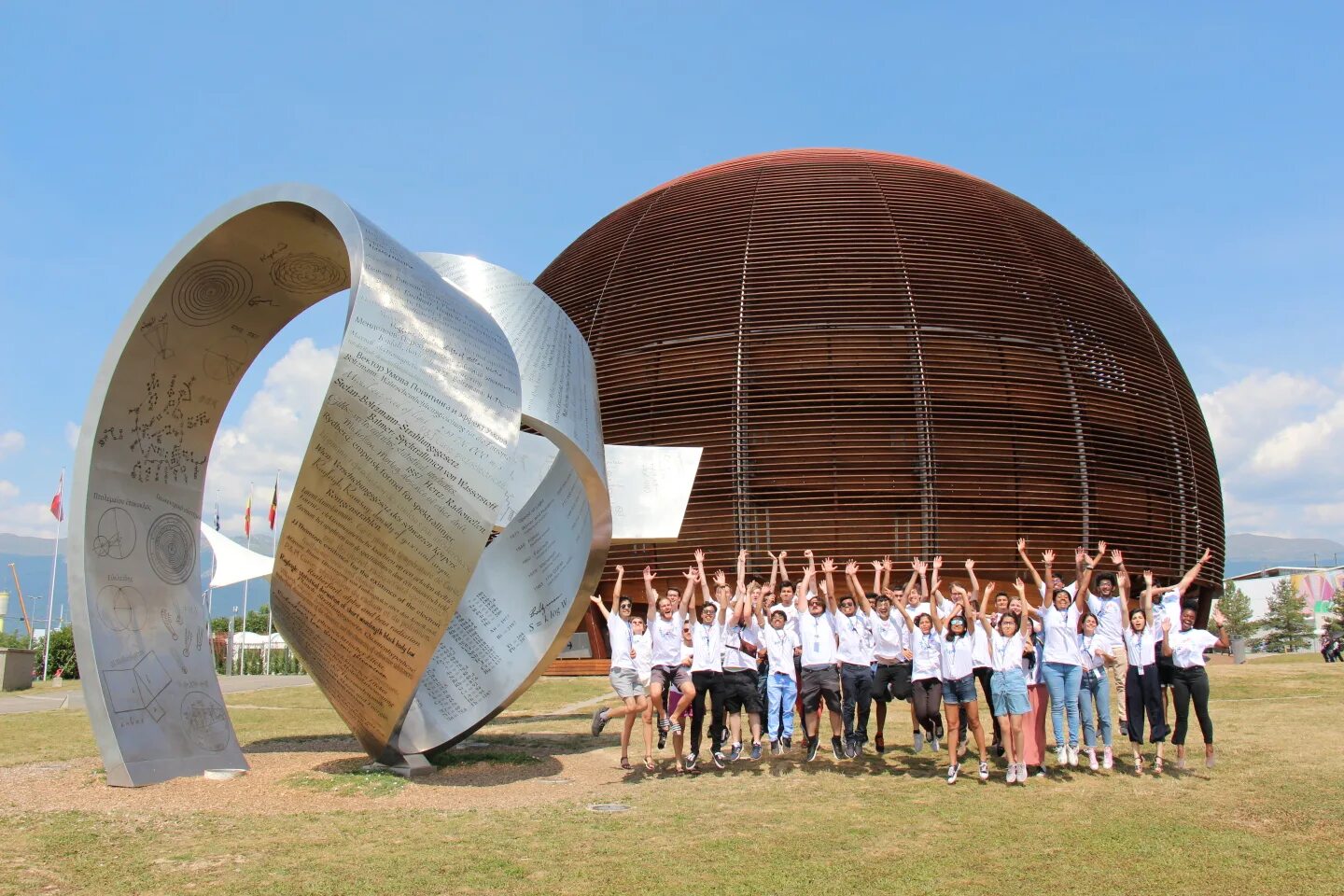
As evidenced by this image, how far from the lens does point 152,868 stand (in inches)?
238

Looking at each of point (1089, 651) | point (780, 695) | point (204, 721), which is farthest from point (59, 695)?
point (1089, 651)

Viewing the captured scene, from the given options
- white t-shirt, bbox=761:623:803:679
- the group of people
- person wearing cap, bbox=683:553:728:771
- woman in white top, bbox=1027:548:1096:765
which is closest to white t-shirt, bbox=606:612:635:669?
the group of people

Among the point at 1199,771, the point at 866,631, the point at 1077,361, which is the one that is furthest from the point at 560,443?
the point at 1077,361

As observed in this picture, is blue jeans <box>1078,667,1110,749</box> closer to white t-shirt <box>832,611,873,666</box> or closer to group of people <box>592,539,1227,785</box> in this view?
group of people <box>592,539,1227,785</box>

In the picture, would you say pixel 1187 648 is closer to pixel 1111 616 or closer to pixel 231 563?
pixel 1111 616

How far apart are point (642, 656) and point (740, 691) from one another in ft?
3.19

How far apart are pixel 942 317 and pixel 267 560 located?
16506 millimetres

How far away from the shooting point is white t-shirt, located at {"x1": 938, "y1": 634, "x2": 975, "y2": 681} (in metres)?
9.45

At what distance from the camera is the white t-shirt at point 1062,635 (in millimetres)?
9617

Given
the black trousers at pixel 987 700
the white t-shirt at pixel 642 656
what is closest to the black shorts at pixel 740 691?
the white t-shirt at pixel 642 656

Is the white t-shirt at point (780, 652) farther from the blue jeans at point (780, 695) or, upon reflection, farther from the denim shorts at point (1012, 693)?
the denim shorts at point (1012, 693)

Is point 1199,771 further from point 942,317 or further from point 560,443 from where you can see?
point 942,317

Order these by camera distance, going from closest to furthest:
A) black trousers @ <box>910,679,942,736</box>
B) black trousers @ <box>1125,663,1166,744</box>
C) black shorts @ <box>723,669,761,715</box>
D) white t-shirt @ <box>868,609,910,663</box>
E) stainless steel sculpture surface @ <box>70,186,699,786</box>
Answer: stainless steel sculpture surface @ <box>70,186,699,786</box> < black trousers @ <box>1125,663,1166,744</box> < black trousers @ <box>910,679,942,736</box> < black shorts @ <box>723,669,761,715</box> < white t-shirt @ <box>868,609,910,663</box>

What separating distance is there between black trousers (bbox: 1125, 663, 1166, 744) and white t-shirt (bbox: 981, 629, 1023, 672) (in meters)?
1.30
